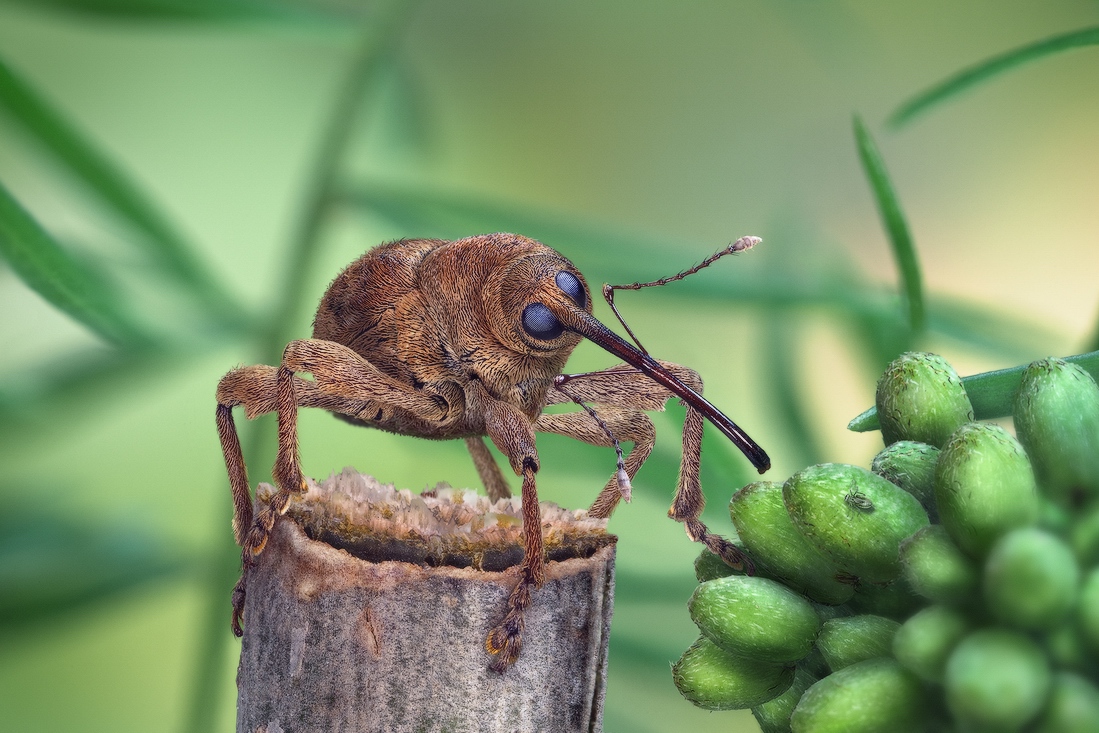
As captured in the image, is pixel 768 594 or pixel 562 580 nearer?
pixel 768 594

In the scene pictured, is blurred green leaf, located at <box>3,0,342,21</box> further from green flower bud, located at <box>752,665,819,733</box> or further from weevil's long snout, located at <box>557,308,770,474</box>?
green flower bud, located at <box>752,665,819,733</box>

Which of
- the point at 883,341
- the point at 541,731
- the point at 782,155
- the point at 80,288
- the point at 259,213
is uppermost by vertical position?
the point at 782,155

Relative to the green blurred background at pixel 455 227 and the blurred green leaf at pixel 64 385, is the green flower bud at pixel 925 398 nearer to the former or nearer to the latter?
the green blurred background at pixel 455 227

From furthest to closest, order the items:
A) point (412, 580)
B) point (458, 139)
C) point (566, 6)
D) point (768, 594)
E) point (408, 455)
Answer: point (566, 6)
point (458, 139)
point (408, 455)
point (412, 580)
point (768, 594)

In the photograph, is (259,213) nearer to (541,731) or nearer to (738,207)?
(738,207)

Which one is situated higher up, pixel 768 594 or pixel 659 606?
pixel 659 606

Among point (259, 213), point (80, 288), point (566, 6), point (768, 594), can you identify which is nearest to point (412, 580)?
point (768, 594)

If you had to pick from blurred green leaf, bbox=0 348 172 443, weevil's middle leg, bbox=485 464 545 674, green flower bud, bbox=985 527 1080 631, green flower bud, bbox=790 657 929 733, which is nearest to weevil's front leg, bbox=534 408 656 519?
weevil's middle leg, bbox=485 464 545 674
